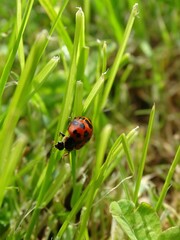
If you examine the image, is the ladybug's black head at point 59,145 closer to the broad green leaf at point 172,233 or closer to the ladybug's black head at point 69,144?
the ladybug's black head at point 69,144

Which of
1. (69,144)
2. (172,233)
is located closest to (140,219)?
(172,233)

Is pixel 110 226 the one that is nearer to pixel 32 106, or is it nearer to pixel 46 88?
pixel 32 106

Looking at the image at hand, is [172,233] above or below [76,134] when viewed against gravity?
below

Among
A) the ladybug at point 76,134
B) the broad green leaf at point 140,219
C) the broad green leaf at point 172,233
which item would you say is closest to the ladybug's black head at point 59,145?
the ladybug at point 76,134

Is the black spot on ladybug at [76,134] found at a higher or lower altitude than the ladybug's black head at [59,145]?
lower

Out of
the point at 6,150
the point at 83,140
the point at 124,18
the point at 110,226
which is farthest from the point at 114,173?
the point at 124,18

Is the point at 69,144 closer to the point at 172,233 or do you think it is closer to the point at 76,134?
the point at 76,134

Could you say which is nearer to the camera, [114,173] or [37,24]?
[114,173]

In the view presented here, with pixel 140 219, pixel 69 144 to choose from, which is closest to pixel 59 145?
pixel 69 144
